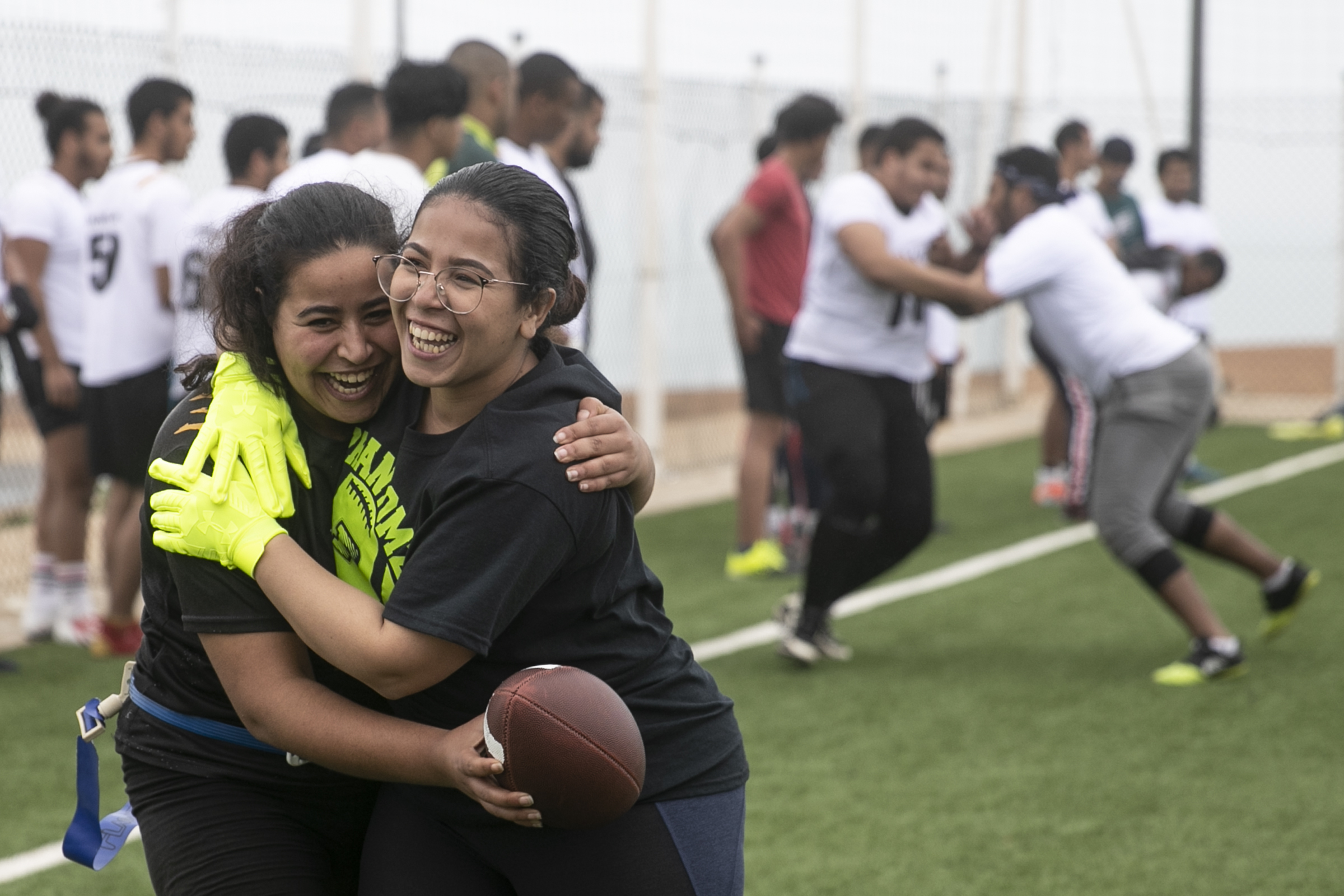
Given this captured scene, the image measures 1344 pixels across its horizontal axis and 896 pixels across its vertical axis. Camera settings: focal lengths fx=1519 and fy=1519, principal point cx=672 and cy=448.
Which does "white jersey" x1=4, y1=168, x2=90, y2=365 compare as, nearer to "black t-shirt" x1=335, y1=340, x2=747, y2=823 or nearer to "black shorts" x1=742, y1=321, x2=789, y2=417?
"black shorts" x1=742, y1=321, x2=789, y2=417

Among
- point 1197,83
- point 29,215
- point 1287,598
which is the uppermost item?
point 1197,83

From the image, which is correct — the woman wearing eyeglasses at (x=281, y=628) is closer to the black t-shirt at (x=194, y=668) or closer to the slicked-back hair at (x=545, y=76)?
the black t-shirt at (x=194, y=668)

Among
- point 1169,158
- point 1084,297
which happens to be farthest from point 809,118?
point 1169,158

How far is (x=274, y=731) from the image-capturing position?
2.26 m

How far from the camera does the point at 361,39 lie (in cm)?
802

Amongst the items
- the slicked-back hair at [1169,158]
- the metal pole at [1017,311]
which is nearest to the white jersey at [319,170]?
the slicked-back hair at [1169,158]

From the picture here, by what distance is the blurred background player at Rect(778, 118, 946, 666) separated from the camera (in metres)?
5.92

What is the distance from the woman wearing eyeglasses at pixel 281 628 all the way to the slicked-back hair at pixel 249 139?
4.25 m

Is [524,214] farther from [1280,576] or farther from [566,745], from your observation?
[1280,576]

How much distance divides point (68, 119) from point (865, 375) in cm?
356

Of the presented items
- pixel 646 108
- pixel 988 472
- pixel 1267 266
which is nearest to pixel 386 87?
pixel 646 108

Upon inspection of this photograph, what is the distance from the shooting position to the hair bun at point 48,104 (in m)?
6.61

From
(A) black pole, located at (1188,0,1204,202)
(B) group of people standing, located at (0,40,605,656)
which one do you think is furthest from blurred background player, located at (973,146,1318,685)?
(A) black pole, located at (1188,0,1204,202)

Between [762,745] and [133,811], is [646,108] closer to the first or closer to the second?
[762,745]
